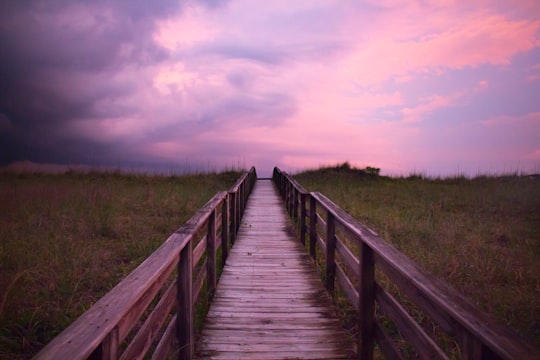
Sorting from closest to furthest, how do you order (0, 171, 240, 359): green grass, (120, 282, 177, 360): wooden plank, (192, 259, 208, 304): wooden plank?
(120, 282, 177, 360): wooden plank
(192, 259, 208, 304): wooden plank
(0, 171, 240, 359): green grass

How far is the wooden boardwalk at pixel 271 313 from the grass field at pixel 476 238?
1.91 metres

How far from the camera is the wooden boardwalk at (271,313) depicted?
10.7 feet

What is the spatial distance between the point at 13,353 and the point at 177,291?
1.90m

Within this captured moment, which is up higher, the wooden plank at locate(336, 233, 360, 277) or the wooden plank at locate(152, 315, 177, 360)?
the wooden plank at locate(336, 233, 360, 277)

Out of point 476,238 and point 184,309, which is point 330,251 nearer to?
point 184,309

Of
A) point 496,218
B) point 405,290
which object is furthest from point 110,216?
point 496,218

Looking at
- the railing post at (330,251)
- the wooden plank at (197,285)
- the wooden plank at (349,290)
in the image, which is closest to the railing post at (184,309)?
the wooden plank at (197,285)

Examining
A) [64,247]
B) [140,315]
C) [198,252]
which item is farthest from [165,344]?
[64,247]

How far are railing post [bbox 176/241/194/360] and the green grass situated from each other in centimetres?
171

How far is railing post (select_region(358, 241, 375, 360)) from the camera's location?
2.94m

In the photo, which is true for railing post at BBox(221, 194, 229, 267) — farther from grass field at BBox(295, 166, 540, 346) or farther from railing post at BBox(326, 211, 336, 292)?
grass field at BBox(295, 166, 540, 346)

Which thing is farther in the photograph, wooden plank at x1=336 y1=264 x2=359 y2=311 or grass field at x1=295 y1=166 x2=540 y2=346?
grass field at x1=295 y1=166 x2=540 y2=346

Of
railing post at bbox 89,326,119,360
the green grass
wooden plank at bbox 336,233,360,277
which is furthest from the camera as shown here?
the green grass

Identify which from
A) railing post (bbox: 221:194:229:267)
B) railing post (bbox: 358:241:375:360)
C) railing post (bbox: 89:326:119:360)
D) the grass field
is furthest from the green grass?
the grass field
